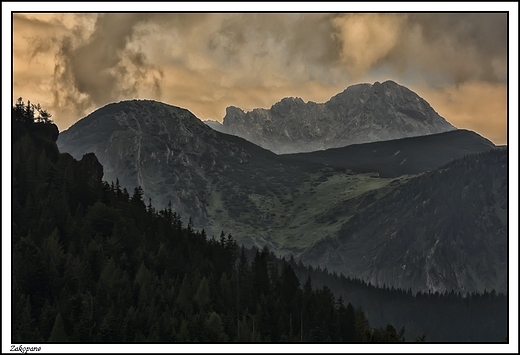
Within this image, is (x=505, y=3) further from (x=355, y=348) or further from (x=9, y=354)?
(x=9, y=354)

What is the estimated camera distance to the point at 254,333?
Result: 7347 inches

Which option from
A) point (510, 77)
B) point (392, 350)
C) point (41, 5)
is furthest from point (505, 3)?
point (41, 5)

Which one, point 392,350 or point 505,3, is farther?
point 505,3

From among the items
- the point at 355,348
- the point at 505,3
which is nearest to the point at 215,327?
the point at 355,348

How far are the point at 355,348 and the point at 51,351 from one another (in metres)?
41.8

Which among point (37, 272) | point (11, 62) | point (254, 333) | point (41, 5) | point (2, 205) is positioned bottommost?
point (254, 333)

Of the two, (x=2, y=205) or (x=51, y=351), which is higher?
(x=2, y=205)

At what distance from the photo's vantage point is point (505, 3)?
374 ft

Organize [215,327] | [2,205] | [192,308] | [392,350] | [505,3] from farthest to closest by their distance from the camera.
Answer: [192,308]
[215,327]
[505,3]
[2,205]
[392,350]

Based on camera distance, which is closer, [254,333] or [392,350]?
[392,350]

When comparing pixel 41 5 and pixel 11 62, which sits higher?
pixel 41 5

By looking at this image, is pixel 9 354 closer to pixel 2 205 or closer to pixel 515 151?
pixel 2 205

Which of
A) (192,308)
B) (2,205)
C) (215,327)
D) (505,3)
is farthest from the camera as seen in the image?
(192,308)

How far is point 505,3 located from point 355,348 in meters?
55.0
